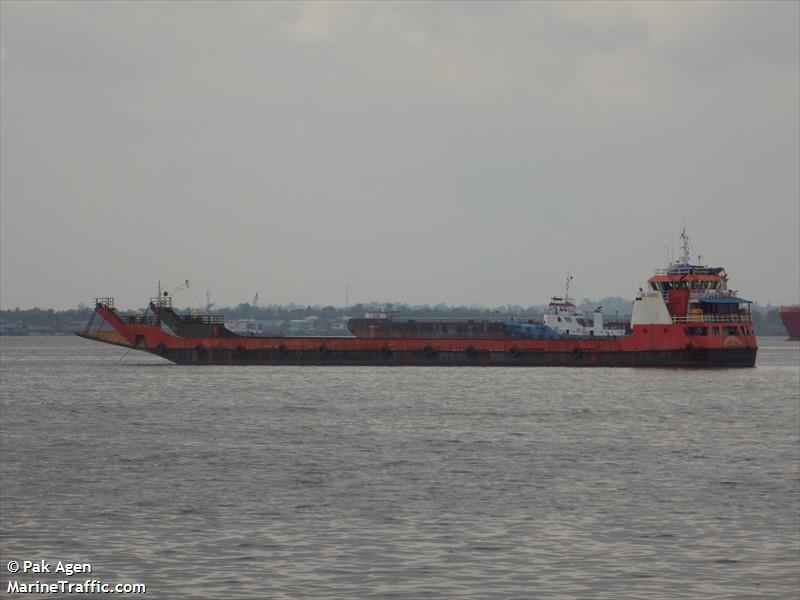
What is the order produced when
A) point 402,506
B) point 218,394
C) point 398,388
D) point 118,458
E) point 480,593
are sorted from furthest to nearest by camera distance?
point 398,388, point 218,394, point 118,458, point 402,506, point 480,593

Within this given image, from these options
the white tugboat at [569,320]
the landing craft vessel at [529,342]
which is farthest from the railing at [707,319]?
the white tugboat at [569,320]

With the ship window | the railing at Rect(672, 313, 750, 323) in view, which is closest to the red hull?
the ship window

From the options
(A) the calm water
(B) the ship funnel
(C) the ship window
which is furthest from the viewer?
(B) the ship funnel

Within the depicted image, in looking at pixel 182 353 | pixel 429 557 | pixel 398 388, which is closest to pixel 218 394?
pixel 398 388

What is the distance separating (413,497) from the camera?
29.8 meters

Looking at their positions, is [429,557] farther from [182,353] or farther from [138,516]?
[182,353]

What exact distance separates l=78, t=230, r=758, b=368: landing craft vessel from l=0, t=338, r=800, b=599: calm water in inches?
895

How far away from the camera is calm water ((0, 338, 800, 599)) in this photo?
2123 centimetres

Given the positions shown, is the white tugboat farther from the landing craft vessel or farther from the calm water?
the calm water

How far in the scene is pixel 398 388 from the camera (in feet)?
245

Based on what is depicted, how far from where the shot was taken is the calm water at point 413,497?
21.2 meters

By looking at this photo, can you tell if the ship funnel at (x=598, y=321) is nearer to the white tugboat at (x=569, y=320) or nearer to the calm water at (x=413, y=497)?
the white tugboat at (x=569, y=320)

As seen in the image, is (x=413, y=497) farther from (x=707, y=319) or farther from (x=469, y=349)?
(x=469, y=349)

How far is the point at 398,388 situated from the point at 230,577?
177 feet
